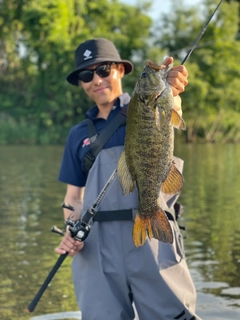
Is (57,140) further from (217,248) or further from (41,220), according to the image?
Result: (217,248)

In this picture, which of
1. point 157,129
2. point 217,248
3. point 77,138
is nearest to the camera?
point 157,129

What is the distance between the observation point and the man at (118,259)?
409 cm

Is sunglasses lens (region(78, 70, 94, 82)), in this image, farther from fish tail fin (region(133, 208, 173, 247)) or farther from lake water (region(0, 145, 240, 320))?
lake water (region(0, 145, 240, 320))

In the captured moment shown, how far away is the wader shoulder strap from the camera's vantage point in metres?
4.31

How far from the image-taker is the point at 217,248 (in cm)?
975

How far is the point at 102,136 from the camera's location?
14.2ft

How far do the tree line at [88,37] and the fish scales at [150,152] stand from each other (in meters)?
43.9

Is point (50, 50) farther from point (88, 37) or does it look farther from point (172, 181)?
point (172, 181)

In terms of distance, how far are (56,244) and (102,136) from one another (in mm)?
6036

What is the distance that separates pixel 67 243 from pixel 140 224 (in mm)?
640

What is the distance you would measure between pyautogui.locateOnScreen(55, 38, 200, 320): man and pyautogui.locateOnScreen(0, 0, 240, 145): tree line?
4347cm

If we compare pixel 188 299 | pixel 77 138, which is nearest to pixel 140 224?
pixel 188 299

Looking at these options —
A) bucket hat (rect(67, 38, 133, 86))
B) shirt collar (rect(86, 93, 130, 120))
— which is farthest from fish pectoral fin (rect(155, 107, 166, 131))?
bucket hat (rect(67, 38, 133, 86))

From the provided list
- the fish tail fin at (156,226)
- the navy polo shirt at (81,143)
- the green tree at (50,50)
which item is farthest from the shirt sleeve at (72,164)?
the green tree at (50,50)
